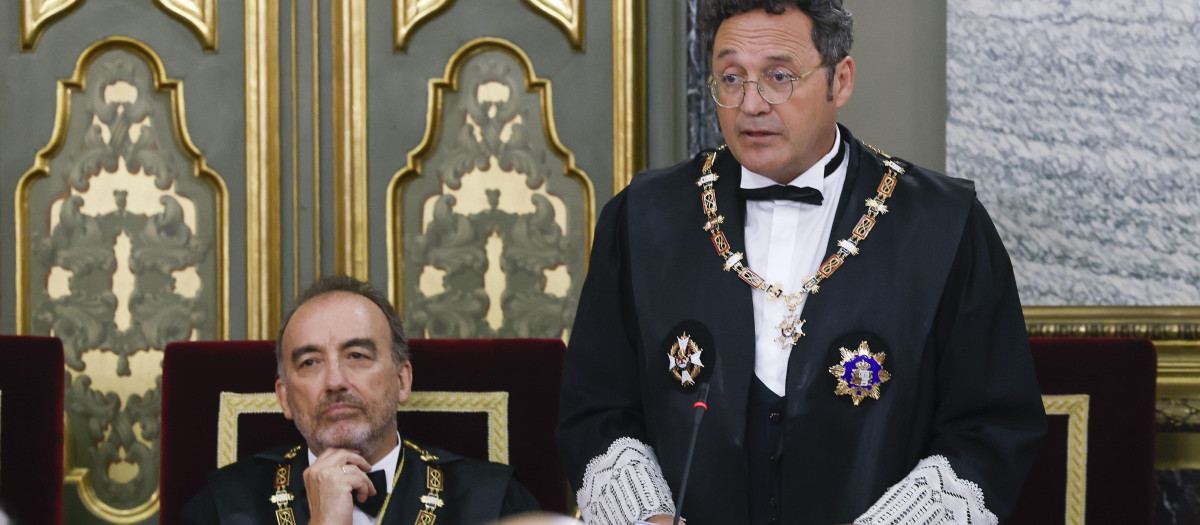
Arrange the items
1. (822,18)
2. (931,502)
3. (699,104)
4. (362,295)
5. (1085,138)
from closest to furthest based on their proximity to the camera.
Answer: (931,502) → (822,18) → (362,295) → (1085,138) → (699,104)

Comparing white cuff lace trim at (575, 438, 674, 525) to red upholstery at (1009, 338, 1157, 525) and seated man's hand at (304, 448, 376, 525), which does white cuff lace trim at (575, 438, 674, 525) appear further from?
red upholstery at (1009, 338, 1157, 525)

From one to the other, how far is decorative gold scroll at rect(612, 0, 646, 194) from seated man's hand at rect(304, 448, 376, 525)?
1.15m

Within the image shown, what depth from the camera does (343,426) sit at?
2.35 meters

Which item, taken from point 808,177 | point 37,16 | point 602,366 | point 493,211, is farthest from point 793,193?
point 37,16

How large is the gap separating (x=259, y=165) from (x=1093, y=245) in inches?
82.1

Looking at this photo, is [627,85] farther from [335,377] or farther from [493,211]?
[335,377]

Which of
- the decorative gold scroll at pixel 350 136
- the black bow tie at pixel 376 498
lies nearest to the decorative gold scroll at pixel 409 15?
the decorative gold scroll at pixel 350 136

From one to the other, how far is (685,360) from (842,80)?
1.61ft

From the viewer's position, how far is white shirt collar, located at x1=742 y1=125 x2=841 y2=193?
1.89m

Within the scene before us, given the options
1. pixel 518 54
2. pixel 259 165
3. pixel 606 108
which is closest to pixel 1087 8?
pixel 606 108

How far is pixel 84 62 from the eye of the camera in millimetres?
3238

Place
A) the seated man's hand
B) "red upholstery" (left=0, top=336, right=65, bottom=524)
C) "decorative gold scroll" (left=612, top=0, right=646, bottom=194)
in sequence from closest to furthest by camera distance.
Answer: the seated man's hand < "red upholstery" (left=0, top=336, right=65, bottom=524) < "decorative gold scroll" (left=612, top=0, right=646, bottom=194)

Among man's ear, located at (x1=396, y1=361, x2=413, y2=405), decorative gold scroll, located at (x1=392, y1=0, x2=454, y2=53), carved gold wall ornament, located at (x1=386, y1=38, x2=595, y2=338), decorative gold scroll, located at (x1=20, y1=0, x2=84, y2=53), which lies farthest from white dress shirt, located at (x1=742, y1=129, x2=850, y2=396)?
decorative gold scroll, located at (x1=20, y1=0, x2=84, y2=53)

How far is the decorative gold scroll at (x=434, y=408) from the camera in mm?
2549
